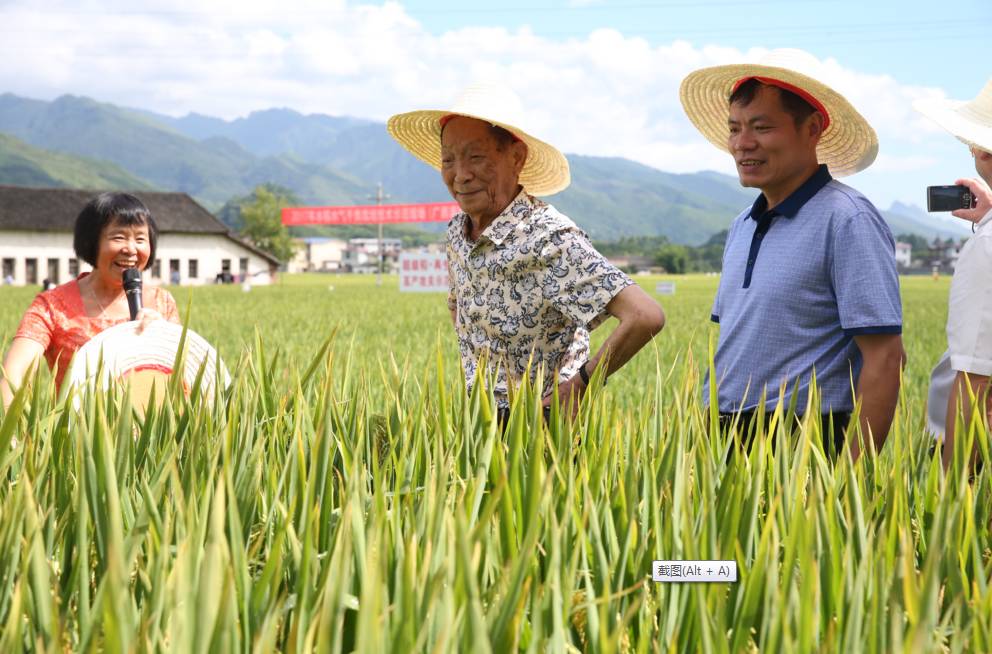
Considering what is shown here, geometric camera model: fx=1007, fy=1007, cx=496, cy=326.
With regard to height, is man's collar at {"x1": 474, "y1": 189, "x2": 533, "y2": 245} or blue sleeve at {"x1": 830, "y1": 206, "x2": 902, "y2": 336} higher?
man's collar at {"x1": 474, "y1": 189, "x2": 533, "y2": 245}

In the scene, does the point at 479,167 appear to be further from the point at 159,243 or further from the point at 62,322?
the point at 159,243

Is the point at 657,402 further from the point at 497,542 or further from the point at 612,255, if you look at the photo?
the point at 612,255

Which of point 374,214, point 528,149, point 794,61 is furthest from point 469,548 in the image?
point 374,214

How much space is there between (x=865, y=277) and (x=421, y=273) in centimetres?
2245

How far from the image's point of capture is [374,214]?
40.1m

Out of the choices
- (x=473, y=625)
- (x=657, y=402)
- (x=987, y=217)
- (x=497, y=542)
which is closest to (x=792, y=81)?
(x=987, y=217)

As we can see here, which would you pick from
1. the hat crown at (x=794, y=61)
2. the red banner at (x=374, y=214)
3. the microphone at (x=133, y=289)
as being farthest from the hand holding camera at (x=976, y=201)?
the red banner at (x=374, y=214)

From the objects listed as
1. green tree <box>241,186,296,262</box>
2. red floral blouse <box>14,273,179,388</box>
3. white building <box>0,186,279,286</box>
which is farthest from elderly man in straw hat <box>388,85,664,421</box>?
green tree <box>241,186,296,262</box>

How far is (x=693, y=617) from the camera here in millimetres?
1122

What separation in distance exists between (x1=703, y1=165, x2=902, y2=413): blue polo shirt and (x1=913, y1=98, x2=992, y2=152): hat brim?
0.22 meters

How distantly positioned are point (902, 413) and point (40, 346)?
2.15 meters

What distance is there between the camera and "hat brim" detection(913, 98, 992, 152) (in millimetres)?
2006

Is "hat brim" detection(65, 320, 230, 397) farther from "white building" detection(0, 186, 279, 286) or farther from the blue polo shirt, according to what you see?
"white building" detection(0, 186, 279, 286)

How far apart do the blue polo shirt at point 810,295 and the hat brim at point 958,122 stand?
8.6 inches
